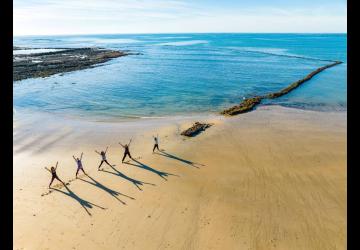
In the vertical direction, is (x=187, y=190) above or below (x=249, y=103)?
below

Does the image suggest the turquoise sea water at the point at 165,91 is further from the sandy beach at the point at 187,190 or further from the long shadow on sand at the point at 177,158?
A: the long shadow on sand at the point at 177,158

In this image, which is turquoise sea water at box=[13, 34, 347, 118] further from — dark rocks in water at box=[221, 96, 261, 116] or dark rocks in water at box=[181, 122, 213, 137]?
dark rocks in water at box=[181, 122, 213, 137]

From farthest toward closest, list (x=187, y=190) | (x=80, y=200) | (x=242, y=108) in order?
1. (x=242, y=108)
2. (x=187, y=190)
3. (x=80, y=200)

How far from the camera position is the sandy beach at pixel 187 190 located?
41.4 feet

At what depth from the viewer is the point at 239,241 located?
12.4 metres

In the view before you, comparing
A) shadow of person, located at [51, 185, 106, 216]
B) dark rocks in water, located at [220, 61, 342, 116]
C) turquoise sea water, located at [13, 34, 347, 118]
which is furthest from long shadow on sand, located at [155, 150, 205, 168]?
dark rocks in water, located at [220, 61, 342, 116]

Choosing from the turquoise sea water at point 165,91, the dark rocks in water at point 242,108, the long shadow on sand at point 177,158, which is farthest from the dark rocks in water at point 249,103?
the long shadow on sand at point 177,158

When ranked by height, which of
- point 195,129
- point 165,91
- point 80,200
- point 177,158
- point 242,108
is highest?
point 165,91

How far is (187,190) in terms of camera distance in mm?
16062

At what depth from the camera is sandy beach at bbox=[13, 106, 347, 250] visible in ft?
41.4

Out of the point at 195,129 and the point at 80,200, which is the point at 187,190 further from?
the point at 195,129

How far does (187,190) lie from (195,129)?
30.6 ft

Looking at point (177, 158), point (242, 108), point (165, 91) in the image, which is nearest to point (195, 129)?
point (177, 158)

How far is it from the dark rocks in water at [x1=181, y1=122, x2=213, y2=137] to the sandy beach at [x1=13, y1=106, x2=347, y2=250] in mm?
652
